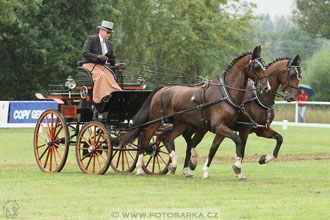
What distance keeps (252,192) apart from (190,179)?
1.94 m

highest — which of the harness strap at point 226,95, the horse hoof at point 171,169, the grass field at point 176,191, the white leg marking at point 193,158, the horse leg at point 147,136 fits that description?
the harness strap at point 226,95

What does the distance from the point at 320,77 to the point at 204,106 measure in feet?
142

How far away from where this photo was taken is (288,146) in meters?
20.2

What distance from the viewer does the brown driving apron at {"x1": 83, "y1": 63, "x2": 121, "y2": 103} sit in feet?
40.5

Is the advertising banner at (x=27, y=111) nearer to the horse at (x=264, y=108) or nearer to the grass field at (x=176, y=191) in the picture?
the grass field at (x=176, y=191)

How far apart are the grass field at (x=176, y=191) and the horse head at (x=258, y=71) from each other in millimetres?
1520

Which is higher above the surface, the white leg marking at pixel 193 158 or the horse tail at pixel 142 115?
the horse tail at pixel 142 115

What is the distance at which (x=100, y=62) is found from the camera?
501 inches

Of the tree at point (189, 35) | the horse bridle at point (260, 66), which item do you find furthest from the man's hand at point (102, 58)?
the tree at point (189, 35)

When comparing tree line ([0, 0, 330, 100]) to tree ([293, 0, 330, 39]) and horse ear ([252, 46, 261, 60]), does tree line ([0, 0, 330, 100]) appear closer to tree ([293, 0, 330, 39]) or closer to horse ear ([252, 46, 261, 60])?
tree ([293, 0, 330, 39])

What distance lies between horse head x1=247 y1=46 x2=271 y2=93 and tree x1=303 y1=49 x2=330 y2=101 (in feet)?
137

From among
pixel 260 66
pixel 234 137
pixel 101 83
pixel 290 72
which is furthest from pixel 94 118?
pixel 290 72

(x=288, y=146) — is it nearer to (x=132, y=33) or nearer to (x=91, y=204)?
(x=91, y=204)

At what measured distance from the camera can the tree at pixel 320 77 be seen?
173 feet
